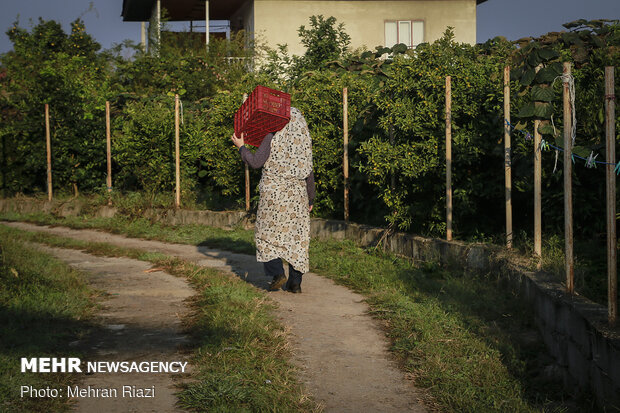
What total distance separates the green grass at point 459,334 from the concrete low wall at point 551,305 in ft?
0.43

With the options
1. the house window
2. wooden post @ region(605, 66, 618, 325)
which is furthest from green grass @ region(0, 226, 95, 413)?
the house window

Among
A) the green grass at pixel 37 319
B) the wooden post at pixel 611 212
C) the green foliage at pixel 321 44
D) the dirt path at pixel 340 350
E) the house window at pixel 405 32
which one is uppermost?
the house window at pixel 405 32

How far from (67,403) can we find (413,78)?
640 cm

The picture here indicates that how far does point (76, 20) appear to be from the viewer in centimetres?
2827

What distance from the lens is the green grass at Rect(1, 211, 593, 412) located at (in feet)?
13.2

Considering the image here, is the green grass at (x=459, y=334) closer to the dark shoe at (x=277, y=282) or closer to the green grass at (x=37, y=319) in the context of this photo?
the dark shoe at (x=277, y=282)

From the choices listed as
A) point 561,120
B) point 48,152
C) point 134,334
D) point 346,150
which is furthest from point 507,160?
point 48,152

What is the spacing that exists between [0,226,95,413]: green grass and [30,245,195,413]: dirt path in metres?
0.16

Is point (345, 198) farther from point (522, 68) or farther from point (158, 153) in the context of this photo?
point (158, 153)

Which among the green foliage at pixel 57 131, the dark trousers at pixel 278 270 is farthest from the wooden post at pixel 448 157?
Answer: the green foliage at pixel 57 131

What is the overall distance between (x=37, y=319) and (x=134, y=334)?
84 centimetres

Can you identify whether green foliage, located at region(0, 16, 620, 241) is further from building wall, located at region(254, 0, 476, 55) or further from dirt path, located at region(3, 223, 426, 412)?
building wall, located at region(254, 0, 476, 55)

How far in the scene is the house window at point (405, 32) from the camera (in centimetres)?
2500

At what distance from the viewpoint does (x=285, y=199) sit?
709cm
